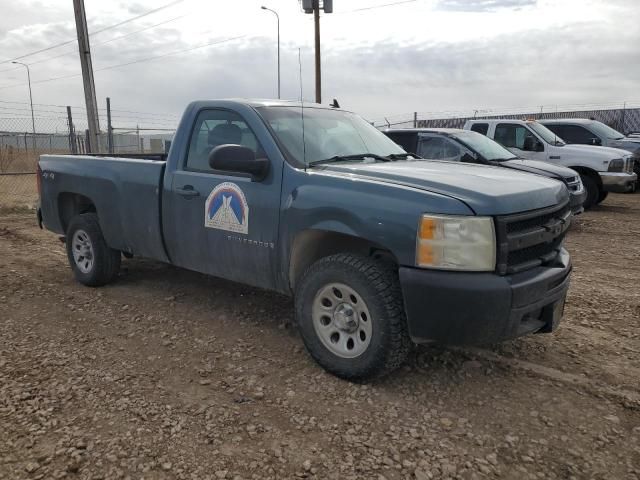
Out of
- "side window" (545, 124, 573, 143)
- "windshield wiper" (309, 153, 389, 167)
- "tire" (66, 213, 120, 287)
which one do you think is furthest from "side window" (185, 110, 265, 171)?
"side window" (545, 124, 573, 143)

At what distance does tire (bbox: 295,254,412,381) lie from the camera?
3178mm

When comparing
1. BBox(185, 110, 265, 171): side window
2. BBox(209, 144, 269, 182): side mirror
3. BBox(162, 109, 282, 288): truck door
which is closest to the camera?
BBox(209, 144, 269, 182): side mirror

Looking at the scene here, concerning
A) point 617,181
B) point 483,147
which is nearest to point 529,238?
point 483,147

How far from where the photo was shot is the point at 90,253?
5523mm

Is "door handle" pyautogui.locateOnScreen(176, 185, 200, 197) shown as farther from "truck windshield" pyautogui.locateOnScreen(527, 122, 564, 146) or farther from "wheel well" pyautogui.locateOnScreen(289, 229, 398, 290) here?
"truck windshield" pyautogui.locateOnScreen(527, 122, 564, 146)

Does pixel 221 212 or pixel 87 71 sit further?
pixel 87 71

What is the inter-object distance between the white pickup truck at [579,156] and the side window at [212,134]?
8.23 m

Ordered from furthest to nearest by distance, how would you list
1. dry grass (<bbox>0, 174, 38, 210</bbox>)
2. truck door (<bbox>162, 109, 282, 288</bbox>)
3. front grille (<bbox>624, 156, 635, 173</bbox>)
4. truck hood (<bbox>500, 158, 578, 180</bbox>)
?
dry grass (<bbox>0, 174, 38, 210</bbox>) < front grille (<bbox>624, 156, 635, 173</bbox>) < truck hood (<bbox>500, 158, 578, 180</bbox>) < truck door (<bbox>162, 109, 282, 288</bbox>)

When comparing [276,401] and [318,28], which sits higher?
[318,28]

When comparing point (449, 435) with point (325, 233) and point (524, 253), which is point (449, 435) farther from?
point (325, 233)

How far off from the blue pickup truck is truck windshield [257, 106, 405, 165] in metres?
0.01

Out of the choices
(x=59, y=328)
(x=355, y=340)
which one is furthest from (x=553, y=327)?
(x=59, y=328)

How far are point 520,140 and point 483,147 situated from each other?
263cm

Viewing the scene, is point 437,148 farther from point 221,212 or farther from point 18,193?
point 18,193
